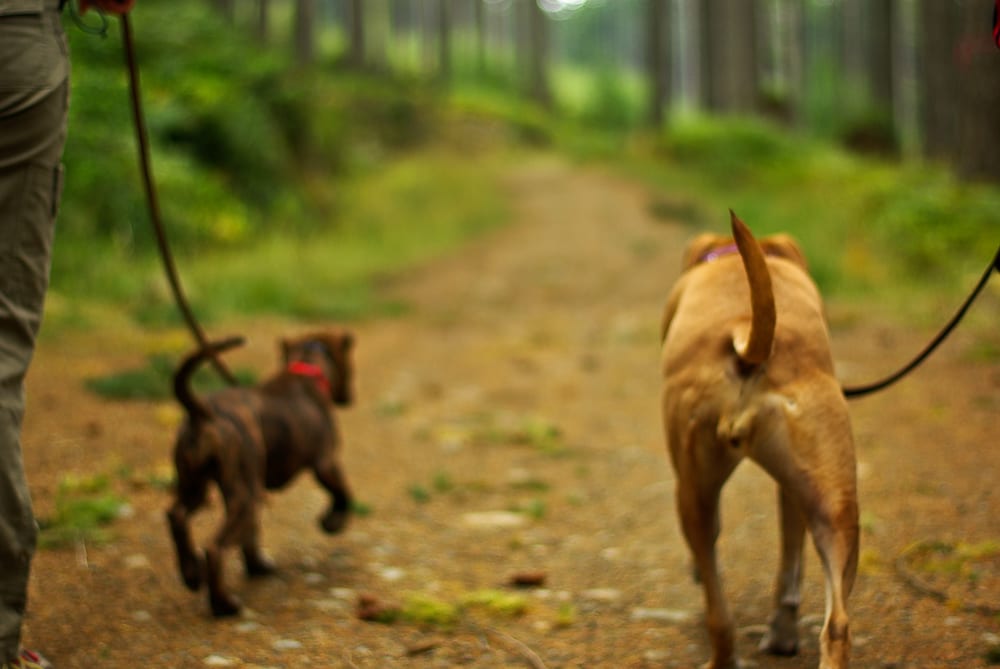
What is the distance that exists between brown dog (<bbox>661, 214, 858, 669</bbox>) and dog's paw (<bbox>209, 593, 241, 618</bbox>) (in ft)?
6.08

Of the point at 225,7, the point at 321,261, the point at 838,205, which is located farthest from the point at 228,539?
the point at 225,7

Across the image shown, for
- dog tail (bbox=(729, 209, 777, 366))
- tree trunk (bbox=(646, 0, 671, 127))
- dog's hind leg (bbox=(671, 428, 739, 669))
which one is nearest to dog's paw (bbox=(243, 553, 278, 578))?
dog's hind leg (bbox=(671, 428, 739, 669))

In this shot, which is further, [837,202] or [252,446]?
[837,202]

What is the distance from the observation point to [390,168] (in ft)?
72.2

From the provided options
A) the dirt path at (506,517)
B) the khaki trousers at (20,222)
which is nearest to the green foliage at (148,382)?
the dirt path at (506,517)

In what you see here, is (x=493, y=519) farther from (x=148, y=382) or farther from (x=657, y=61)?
(x=657, y=61)

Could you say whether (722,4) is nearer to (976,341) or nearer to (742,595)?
(976,341)

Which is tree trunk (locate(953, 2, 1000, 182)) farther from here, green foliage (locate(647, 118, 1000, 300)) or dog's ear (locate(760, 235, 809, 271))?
dog's ear (locate(760, 235, 809, 271))

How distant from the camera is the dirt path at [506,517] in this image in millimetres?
3896

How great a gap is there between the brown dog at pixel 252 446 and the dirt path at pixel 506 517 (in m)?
0.25

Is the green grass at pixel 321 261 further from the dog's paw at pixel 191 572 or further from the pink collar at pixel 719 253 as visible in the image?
the pink collar at pixel 719 253

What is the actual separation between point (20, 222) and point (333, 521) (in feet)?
6.93

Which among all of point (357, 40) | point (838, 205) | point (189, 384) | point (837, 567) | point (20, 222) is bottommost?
point (838, 205)

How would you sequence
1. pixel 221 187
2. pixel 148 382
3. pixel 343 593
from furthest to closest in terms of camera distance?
pixel 221 187
pixel 148 382
pixel 343 593
